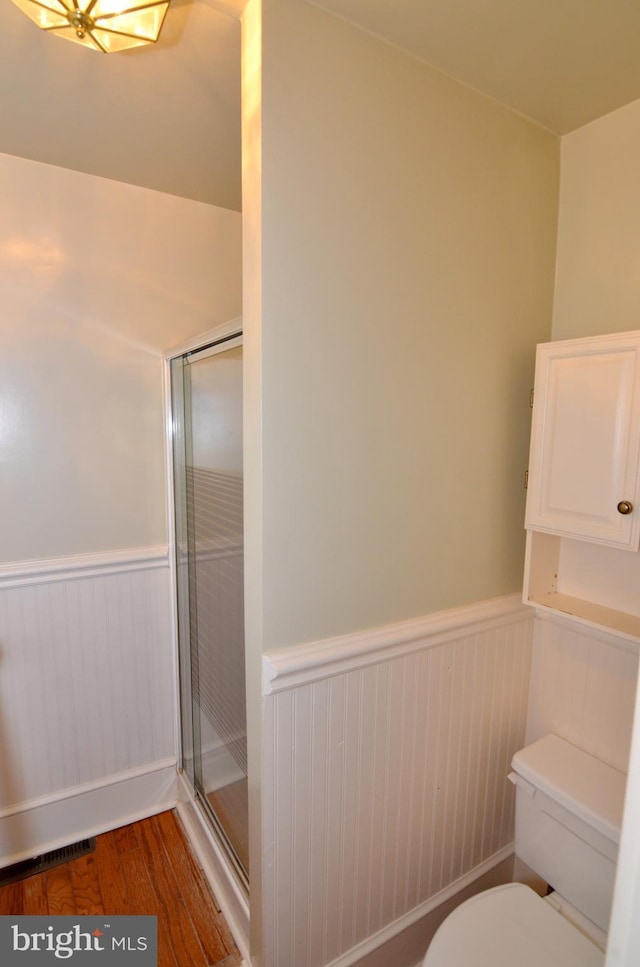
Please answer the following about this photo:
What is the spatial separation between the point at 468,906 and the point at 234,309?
82.4 inches

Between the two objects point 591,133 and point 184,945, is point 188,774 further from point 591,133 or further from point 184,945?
point 591,133

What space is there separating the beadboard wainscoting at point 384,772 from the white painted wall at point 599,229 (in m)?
0.90

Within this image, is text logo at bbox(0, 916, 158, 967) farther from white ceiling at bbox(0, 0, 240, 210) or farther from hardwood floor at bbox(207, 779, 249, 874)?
white ceiling at bbox(0, 0, 240, 210)

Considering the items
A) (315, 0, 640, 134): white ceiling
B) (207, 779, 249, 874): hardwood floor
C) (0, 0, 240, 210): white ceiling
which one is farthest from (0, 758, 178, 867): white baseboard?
(315, 0, 640, 134): white ceiling

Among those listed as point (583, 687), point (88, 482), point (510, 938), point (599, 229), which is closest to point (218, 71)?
point (599, 229)

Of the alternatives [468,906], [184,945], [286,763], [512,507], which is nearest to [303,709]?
[286,763]

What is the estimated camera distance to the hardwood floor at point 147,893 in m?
1.41

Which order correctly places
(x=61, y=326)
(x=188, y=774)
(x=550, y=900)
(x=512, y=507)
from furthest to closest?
(x=188, y=774)
(x=61, y=326)
(x=512, y=507)
(x=550, y=900)

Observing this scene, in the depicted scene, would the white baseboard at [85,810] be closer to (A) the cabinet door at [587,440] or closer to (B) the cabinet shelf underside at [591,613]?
(B) the cabinet shelf underside at [591,613]

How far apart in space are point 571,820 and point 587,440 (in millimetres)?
987

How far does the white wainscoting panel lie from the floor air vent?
1.65 meters

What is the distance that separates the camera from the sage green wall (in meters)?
1.00

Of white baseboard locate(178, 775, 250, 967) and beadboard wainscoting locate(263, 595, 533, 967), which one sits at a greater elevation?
beadboard wainscoting locate(263, 595, 533, 967)

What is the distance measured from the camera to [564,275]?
145 cm
